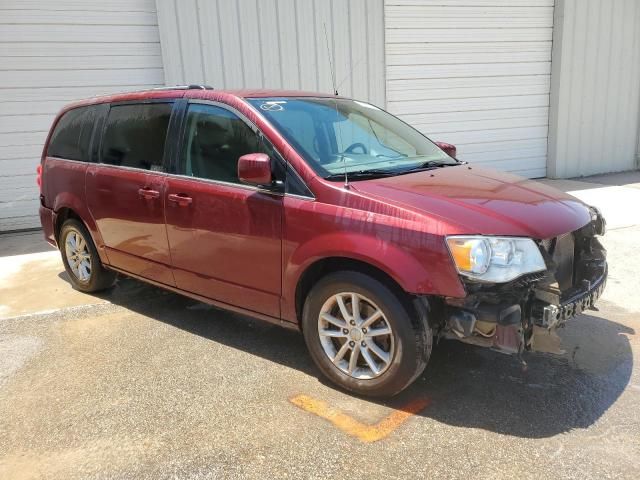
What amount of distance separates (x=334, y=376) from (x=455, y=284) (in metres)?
0.98

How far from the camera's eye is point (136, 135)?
14.1 feet

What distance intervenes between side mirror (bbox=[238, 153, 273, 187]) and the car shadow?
1.26 meters

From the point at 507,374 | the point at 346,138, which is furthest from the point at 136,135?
the point at 507,374

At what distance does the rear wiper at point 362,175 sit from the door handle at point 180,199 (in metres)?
1.10

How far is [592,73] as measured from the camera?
35.6ft

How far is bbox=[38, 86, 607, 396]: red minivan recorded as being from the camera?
9.07 ft

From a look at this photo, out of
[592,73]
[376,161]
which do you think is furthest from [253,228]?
[592,73]

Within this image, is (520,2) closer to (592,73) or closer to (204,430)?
(592,73)

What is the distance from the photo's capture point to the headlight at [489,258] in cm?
269

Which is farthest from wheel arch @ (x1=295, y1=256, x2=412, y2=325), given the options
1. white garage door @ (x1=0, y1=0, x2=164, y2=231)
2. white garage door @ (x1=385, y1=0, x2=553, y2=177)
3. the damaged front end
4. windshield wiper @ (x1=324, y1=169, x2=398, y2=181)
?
white garage door @ (x1=385, y1=0, x2=553, y2=177)

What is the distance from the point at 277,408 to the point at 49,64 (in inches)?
262

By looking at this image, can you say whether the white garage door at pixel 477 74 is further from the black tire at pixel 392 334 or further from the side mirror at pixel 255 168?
the black tire at pixel 392 334

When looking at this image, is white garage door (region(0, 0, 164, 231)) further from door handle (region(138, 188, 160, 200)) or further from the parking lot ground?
door handle (region(138, 188, 160, 200))

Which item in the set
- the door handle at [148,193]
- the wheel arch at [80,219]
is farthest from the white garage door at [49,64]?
the door handle at [148,193]
